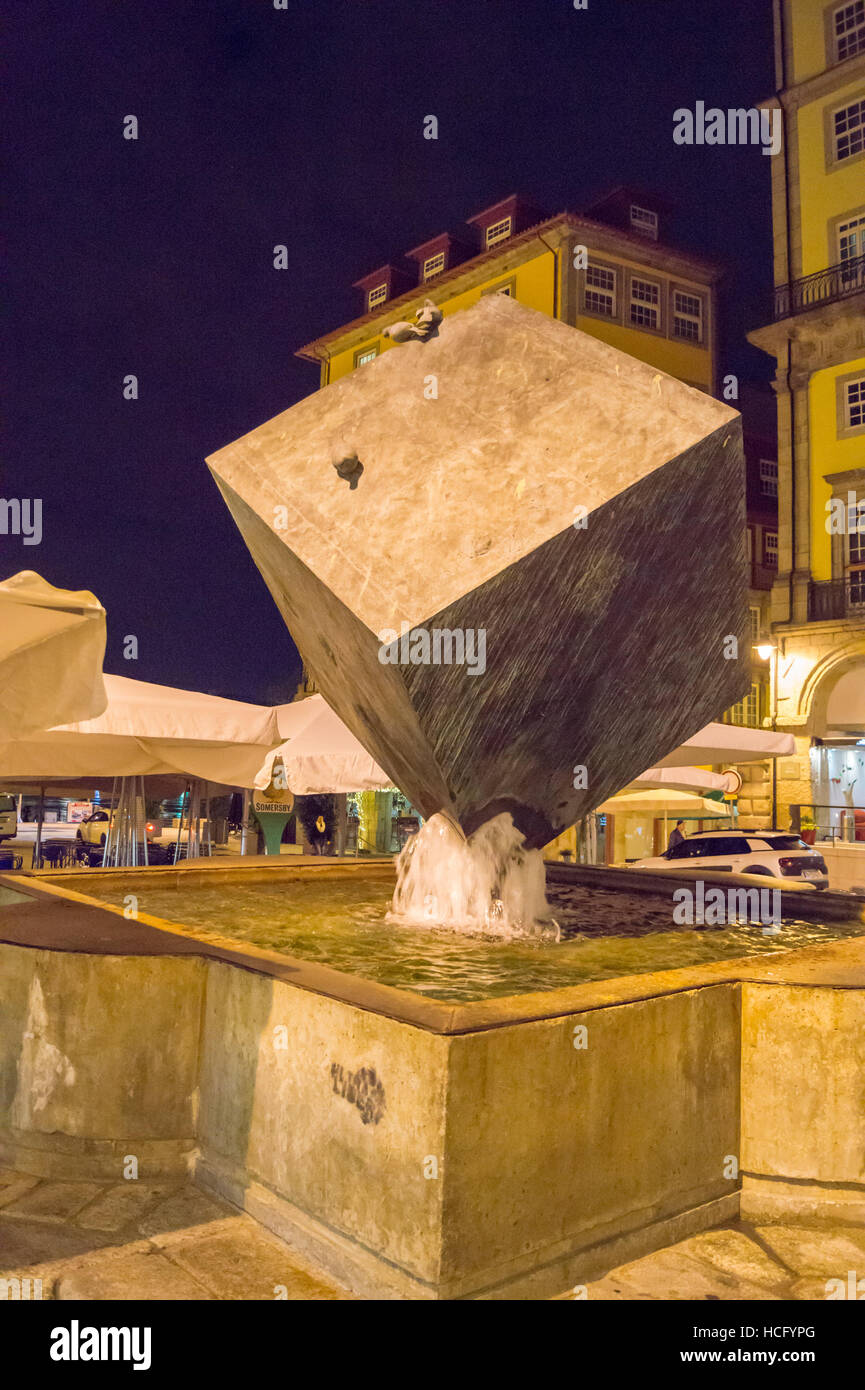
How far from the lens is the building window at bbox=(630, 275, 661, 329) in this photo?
96.3ft

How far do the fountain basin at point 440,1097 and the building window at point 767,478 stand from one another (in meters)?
34.0

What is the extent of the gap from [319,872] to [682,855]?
29.5ft

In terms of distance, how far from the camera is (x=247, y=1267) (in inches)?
129

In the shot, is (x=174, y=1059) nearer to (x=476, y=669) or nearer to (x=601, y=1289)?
(x=601, y=1289)

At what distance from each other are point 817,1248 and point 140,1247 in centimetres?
239

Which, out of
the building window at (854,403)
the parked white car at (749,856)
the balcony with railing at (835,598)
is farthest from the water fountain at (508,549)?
the building window at (854,403)

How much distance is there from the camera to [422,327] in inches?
226

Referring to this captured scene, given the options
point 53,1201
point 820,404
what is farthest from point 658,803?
point 53,1201

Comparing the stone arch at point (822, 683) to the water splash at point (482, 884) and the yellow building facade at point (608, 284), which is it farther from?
the water splash at point (482, 884)

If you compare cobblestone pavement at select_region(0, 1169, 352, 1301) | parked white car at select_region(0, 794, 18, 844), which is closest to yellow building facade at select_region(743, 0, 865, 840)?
parked white car at select_region(0, 794, 18, 844)

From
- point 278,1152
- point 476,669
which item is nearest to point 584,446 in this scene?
point 476,669

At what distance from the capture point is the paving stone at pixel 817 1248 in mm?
3439

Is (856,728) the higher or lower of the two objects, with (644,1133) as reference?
higher

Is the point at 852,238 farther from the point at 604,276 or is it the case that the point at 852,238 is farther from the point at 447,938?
the point at 447,938
